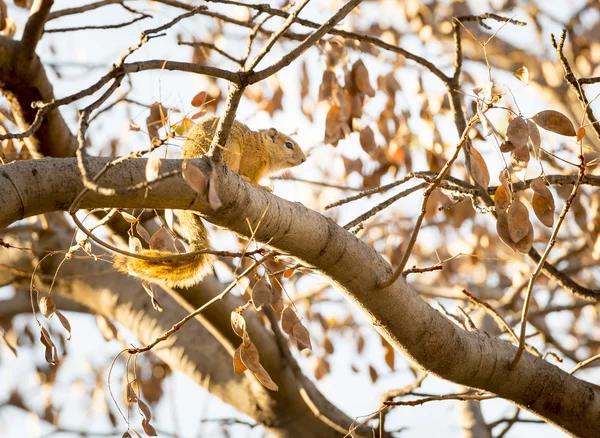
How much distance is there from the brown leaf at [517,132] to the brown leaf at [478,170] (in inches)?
2.8

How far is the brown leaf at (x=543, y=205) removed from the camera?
1376mm

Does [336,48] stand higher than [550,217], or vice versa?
[336,48]

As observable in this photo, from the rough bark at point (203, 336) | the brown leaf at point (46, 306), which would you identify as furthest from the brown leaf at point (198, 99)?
the rough bark at point (203, 336)

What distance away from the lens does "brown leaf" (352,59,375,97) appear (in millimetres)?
2465

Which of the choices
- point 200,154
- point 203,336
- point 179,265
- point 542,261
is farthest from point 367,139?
point 542,261

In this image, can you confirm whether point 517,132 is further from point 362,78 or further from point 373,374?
point 373,374

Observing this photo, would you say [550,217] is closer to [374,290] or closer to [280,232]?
[374,290]

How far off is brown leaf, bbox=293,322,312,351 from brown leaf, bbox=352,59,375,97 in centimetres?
105

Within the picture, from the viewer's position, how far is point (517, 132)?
1.28 m

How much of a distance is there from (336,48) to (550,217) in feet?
4.66

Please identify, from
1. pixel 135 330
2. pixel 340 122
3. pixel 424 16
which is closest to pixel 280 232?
pixel 340 122

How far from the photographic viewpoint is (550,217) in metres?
1.38

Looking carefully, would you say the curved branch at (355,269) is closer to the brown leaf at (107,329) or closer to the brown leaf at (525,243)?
the brown leaf at (525,243)

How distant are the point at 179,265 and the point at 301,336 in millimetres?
437
